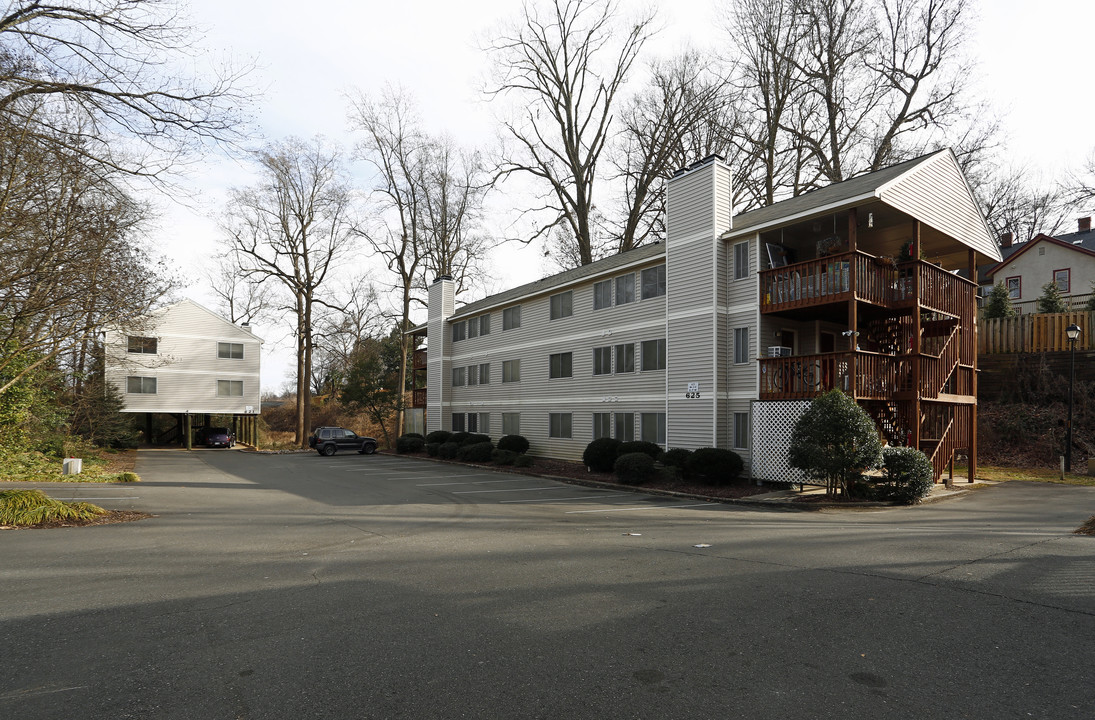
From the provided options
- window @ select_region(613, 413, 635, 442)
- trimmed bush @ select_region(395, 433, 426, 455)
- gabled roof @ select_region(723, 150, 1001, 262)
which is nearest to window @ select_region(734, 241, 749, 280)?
gabled roof @ select_region(723, 150, 1001, 262)

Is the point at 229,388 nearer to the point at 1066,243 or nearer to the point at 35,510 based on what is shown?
the point at 35,510

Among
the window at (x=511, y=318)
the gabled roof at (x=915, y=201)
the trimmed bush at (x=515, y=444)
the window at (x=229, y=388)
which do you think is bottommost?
the trimmed bush at (x=515, y=444)

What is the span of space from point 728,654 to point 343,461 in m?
29.1

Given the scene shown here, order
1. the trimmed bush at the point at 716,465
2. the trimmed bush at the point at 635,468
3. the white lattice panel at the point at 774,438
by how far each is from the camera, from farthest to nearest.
Answer: 1. the trimmed bush at the point at 635,468
2. the trimmed bush at the point at 716,465
3. the white lattice panel at the point at 774,438

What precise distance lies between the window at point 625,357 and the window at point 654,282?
196cm

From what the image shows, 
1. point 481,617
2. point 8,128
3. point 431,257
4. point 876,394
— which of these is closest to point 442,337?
point 431,257

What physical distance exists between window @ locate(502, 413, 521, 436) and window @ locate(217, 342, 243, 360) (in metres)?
24.1

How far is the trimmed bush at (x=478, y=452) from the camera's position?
91.3ft

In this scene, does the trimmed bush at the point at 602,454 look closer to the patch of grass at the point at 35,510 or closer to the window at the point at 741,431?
the window at the point at 741,431

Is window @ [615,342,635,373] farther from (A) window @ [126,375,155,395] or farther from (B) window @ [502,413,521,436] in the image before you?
(A) window @ [126,375,155,395]

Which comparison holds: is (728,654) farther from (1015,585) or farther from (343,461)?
(343,461)

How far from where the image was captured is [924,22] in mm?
28062

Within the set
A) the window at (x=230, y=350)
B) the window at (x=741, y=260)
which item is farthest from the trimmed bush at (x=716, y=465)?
the window at (x=230, y=350)

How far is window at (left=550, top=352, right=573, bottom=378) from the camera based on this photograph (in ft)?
86.5
